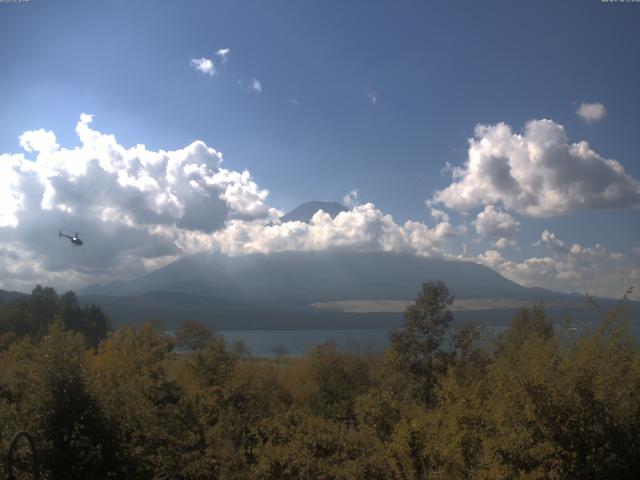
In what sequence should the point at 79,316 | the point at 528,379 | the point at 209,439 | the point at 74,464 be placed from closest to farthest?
the point at 528,379 < the point at 74,464 < the point at 209,439 < the point at 79,316

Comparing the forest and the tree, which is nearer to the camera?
the forest

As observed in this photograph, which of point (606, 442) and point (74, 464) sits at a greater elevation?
point (606, 442)

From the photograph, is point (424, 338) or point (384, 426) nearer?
point (384, 426)

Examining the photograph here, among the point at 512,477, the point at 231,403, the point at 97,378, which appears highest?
the point at 97,378

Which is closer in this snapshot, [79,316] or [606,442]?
[606,442]

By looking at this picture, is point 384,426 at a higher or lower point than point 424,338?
lower

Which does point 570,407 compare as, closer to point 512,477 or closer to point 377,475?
point 512,477

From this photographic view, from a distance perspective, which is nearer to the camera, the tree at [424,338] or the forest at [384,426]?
the forest at [384,426]

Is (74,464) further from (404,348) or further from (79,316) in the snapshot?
(79,316)

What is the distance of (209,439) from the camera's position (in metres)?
19.8

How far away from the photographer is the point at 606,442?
39.1 feet

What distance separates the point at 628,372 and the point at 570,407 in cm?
210

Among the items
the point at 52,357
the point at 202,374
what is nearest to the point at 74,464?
the point at 52,357

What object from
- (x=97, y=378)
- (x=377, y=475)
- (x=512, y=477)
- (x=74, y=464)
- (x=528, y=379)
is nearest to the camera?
(x=512, y=477)
